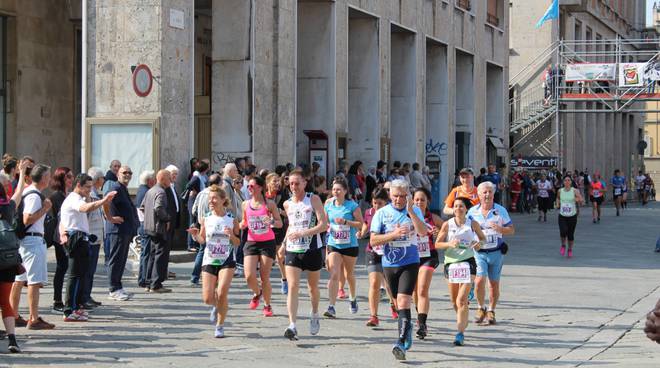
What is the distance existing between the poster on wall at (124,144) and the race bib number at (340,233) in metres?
8.09

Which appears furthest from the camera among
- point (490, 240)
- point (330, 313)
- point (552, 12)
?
point (552, 12)

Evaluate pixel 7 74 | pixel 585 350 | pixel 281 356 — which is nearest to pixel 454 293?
pixel 585 350

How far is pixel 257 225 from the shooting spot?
13.6 meters

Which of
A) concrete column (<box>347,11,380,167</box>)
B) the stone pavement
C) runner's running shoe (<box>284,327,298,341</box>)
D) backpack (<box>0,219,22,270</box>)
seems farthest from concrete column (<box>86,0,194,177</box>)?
backpack (<box>0,219,22,270</box>)

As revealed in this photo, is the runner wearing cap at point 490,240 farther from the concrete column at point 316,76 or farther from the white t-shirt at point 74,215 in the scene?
the concrete column at point 316,76

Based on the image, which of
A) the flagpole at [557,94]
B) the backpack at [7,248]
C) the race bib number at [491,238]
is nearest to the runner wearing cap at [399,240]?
the race bib number at [491,238]

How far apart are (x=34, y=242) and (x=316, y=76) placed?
674 inches

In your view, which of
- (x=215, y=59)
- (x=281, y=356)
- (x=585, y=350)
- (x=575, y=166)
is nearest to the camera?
(x=281, y=356)

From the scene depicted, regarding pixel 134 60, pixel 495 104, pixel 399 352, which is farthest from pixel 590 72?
pixel 399 352

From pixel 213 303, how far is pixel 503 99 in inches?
1359

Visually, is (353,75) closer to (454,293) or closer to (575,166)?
(454,293)

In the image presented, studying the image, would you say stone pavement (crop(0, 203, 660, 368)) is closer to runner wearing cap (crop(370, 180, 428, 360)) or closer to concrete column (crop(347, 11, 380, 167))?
runner wearing cap (crop(370, 180, 428, 360))

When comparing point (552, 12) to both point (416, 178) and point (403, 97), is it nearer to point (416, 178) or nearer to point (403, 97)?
point (403, 97)

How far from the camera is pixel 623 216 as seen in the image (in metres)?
43.8
